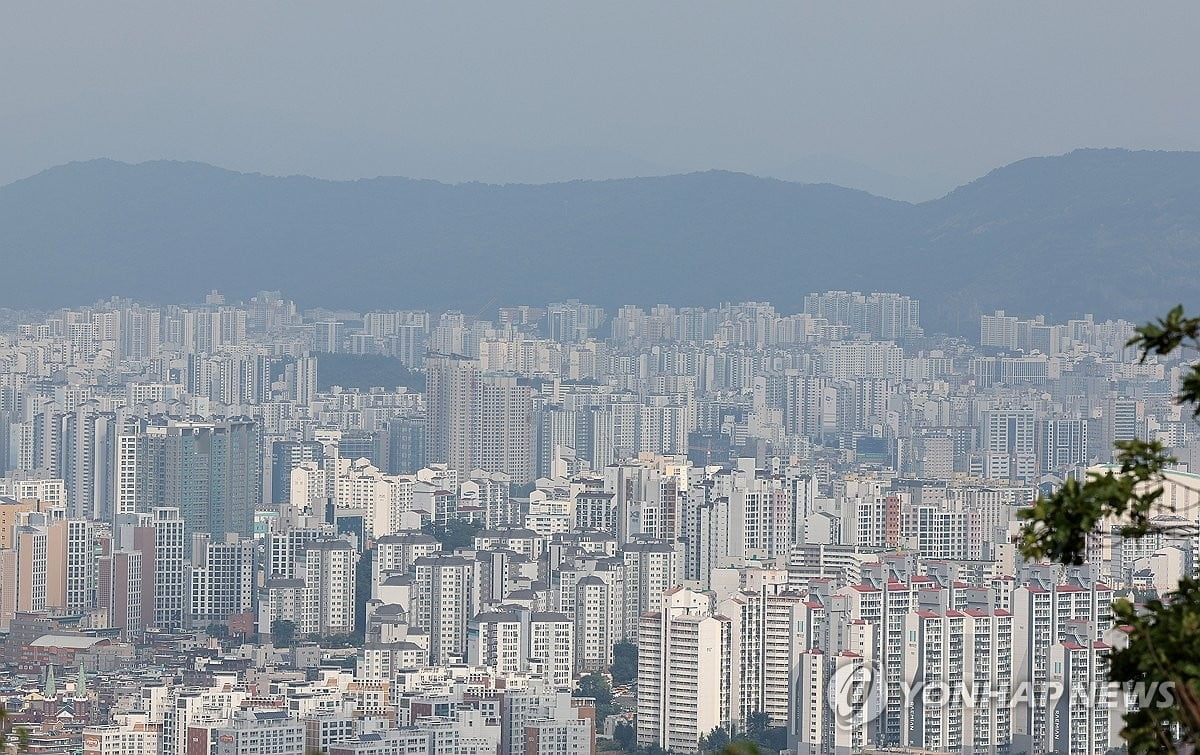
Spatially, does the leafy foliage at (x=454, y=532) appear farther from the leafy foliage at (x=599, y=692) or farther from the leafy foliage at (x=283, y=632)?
the leafy foliage at (x=599, y=692)

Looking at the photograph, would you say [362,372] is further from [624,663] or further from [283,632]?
[624,663]

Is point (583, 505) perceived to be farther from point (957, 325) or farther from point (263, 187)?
point (263, 187)

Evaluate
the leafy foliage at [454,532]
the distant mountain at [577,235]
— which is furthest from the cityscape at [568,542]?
the distant mountain at [577,235]

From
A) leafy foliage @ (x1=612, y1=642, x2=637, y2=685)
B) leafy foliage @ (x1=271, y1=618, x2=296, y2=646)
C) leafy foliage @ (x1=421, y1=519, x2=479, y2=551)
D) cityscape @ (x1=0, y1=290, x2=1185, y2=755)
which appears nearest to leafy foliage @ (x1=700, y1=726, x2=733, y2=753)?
cityscape @ (x1=0, y1=290, x2=1185, y2=755)

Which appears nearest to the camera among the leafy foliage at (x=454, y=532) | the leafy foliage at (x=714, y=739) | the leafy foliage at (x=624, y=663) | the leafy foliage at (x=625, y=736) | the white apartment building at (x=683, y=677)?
the leafy foliage at (x=714, y=739)

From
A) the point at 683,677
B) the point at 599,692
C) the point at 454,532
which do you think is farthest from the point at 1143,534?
the point at 454,532
